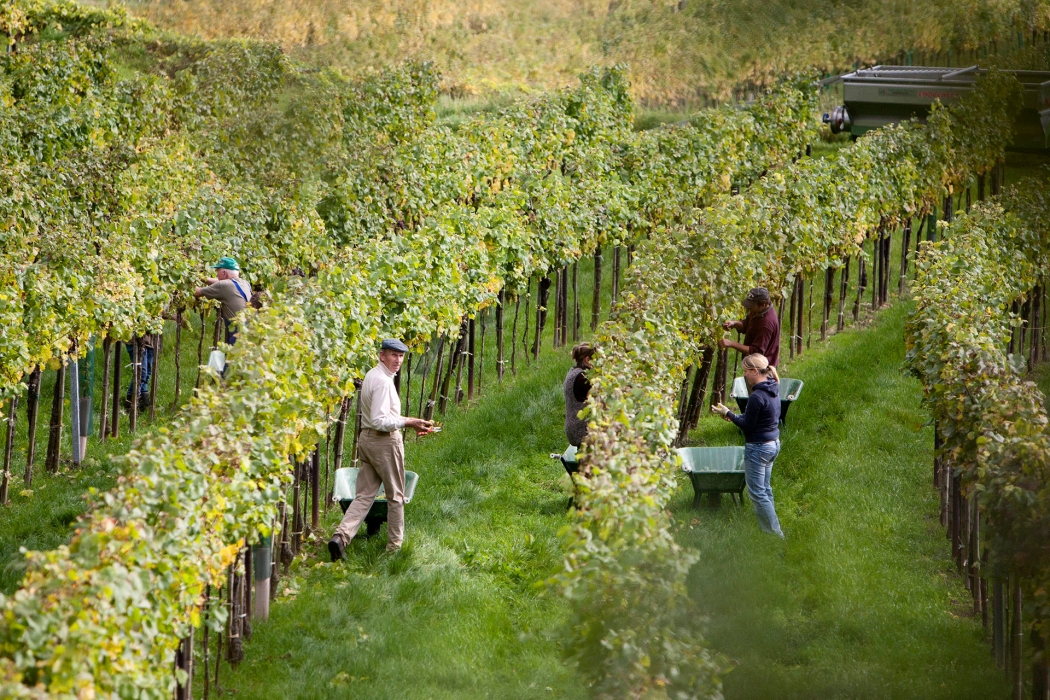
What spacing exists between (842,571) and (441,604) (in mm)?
3156

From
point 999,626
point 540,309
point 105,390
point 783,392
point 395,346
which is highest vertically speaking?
point 395,346

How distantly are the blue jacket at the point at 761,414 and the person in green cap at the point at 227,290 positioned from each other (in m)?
5.22

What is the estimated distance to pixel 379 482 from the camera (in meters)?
8.97

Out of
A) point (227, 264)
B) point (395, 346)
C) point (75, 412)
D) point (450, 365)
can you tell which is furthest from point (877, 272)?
point (75, 412)

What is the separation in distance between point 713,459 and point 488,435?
2631mm

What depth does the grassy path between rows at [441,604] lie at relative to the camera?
287 inches

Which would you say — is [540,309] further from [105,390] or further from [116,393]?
[105,390]

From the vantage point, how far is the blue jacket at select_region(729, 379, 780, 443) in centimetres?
887

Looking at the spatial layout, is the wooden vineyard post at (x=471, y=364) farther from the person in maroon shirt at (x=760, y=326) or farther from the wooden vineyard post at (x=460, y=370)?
the person in maroon shirt at (x=760, y=326)

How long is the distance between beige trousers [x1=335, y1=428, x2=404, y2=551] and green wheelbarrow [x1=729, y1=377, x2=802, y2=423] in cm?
424

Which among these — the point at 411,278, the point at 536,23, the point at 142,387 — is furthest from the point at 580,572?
the point at 536,23

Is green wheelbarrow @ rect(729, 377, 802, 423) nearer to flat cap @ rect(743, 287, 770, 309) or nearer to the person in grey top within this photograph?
flat cap @ rect(743, 287, 770, 309)

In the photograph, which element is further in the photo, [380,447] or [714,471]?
[714,471]

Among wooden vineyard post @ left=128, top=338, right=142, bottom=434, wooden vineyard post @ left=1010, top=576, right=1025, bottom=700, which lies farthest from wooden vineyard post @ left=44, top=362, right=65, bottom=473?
wooden vineyard post @ left=1010, top=576, right=1025, bottom=700
